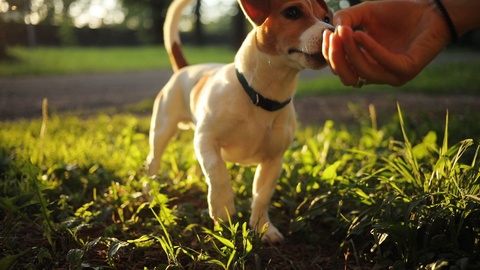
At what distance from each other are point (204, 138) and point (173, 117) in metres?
0.99

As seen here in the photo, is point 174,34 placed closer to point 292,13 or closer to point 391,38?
point 292,13

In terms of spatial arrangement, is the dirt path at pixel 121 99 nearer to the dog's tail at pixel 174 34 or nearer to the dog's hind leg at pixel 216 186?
the dog's tail at pixel 174 34

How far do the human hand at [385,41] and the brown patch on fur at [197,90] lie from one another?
1.12 metres

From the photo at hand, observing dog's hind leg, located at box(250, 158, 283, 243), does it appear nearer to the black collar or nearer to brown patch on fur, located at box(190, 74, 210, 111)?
the black collar

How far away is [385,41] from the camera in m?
2.41

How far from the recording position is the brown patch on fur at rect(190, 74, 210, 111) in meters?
3.11

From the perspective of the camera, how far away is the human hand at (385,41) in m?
1.94

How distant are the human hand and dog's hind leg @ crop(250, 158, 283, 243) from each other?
878 millimetres

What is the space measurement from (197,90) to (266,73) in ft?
2.27

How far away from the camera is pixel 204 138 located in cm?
268

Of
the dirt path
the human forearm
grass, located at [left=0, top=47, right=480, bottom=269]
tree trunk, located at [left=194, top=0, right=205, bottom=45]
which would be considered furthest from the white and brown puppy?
tree trunk, located at [left=194, top=0, right=205, bottom=45]

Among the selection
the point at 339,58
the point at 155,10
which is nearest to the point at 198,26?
the point at 155,10

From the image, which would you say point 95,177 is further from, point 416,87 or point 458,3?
point 416,87

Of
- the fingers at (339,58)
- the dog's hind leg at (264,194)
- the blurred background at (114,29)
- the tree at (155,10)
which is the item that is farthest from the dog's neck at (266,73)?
the tree at (155,10)
